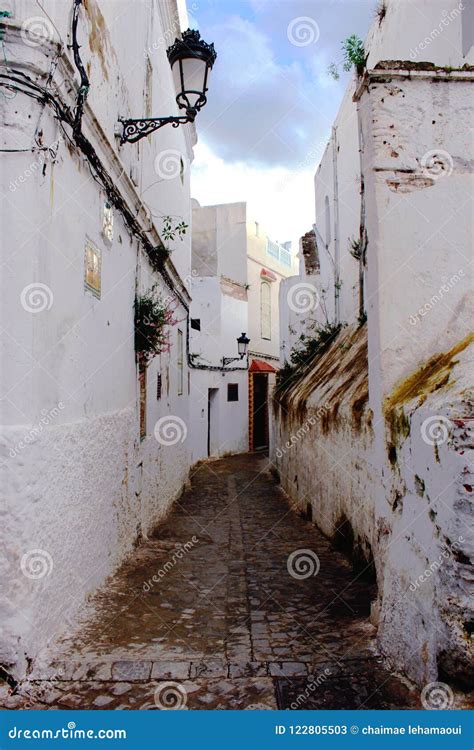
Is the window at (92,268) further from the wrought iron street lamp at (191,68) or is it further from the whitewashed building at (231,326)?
the whitewashed building at (231,326)

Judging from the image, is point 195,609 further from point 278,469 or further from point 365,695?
point 278,469

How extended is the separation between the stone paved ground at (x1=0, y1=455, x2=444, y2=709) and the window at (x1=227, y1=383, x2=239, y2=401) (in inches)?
555

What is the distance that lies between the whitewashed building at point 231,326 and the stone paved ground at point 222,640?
1115 cm

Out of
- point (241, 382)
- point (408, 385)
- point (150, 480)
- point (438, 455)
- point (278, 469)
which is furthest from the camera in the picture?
point (241, 382)

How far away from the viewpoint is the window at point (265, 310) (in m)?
25.4

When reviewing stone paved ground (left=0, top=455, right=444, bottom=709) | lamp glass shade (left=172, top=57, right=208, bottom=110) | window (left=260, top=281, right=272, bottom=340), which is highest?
window (left=260, top=281, right=272, bottom=340)

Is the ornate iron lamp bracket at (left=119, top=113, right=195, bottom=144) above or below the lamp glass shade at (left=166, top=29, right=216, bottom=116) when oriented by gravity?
below

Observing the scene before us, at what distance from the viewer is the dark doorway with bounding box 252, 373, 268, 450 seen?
937 inches

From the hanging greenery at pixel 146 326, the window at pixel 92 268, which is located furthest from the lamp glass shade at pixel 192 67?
the hanging greenery at pixel 146 326

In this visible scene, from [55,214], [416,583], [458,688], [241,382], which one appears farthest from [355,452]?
[241,382]

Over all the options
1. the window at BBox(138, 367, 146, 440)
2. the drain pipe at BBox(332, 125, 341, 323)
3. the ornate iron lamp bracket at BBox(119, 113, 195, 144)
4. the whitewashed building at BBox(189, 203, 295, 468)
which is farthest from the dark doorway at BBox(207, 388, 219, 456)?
the ornate iron lamp bracket at BBox(119, 113, 195, 144)

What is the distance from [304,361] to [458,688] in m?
9.88

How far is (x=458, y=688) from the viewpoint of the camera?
2.72 meters

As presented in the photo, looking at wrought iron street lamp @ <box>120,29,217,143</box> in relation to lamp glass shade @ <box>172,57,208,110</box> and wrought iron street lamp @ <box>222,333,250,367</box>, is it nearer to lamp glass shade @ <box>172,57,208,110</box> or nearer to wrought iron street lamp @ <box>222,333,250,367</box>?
lamp glass shade @ <box>172,57,208,110</box>
